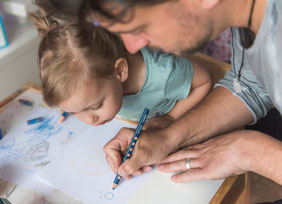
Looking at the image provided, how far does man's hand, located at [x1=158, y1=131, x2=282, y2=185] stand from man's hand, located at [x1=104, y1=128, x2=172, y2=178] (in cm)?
3

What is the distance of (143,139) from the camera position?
0.87m

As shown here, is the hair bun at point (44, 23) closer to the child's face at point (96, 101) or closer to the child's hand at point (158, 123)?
the child's face at point (96, 101)

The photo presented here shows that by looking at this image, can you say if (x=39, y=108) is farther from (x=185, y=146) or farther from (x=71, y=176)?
(x=185, y=146)

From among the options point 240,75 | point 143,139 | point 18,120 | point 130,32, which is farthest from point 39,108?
point 240,75

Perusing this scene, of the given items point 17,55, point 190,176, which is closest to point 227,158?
point 190,176

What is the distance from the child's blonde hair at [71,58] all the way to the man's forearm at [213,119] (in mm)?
252

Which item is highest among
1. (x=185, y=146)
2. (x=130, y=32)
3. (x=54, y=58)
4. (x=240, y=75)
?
(x=130, y=32)

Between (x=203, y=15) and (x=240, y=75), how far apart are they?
0.37m

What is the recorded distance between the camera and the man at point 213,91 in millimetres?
684

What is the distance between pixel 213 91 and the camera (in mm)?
1064

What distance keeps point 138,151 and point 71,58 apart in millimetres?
279

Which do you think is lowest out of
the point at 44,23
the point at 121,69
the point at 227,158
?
the point at 227,158

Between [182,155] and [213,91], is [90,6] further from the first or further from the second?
[213,91]

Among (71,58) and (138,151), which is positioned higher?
(71,58)
